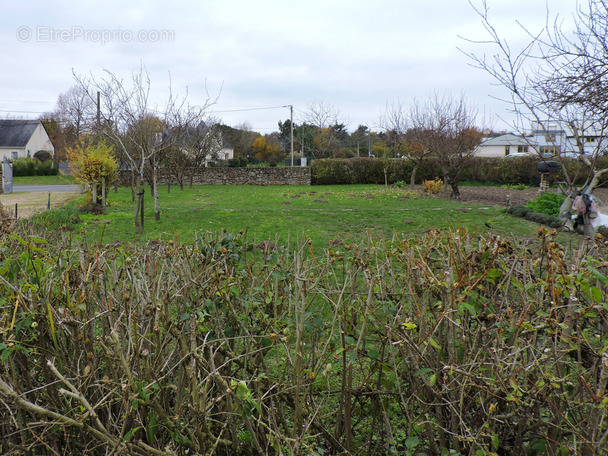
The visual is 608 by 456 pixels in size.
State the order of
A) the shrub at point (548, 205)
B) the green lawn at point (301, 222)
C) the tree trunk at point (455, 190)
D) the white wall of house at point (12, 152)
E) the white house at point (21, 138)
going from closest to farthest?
1. the green lawn at point (301, 222)
2. the shrub at point (548, 205)
3. the tree trunk at point (455, 190)
4. the white wall of house at point (12, 152)
5. the white house at point (21, 138)

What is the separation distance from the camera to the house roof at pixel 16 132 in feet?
161

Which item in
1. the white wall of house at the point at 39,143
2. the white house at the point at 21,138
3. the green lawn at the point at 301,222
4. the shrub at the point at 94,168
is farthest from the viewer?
the white wall of house at the point at 39,143

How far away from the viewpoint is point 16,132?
5019 centimetres

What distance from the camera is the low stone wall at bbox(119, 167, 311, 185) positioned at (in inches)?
1078

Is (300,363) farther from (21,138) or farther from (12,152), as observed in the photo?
(12,152)

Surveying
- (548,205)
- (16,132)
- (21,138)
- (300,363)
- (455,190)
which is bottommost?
(300,363)

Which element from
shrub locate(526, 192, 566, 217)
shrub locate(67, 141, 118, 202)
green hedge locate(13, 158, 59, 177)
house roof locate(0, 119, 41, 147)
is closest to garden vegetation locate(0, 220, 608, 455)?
shrub locate(526, 192, 566, 217)

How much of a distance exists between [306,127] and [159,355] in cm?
4784

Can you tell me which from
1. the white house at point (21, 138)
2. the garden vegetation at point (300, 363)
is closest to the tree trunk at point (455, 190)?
the garden vegetation at point (300, 363)

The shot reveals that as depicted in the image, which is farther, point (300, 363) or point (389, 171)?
point (389, 171)

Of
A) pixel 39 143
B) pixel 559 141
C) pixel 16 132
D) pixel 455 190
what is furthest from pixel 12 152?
pixel 559 141

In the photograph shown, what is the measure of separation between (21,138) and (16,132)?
142cm

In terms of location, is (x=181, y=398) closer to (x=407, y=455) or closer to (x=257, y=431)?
(x=257, y=431)

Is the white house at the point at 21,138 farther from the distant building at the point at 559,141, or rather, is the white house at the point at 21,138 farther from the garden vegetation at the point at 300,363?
the garden vegetation at the point at 300,363
